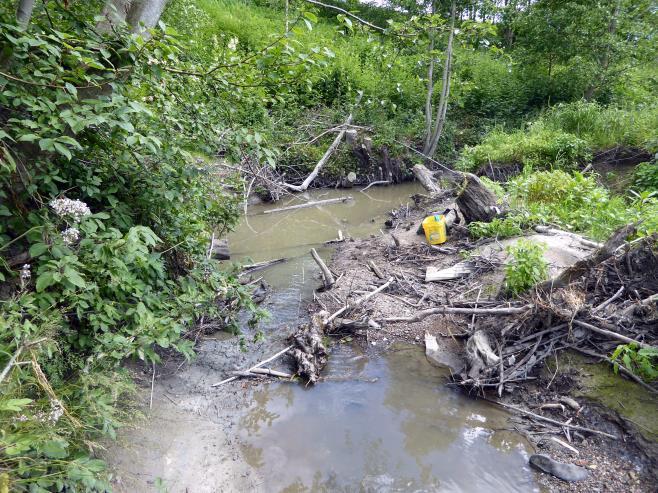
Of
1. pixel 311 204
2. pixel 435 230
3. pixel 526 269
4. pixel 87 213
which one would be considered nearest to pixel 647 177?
pixel 435 230

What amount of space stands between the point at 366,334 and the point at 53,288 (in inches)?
Answer: 130

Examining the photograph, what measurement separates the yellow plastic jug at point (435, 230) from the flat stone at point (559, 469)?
3.92 metres

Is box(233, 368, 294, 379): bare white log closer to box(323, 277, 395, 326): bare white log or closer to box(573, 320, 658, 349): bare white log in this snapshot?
box(323, 277, 395, 326): bare white log

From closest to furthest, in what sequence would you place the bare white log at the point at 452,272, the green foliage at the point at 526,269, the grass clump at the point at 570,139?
the green foliage at the point at 526,269, the bare white log at the point at 452,272, the grass clump at the point at 570,139

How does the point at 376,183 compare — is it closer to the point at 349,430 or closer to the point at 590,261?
the point at 590,261

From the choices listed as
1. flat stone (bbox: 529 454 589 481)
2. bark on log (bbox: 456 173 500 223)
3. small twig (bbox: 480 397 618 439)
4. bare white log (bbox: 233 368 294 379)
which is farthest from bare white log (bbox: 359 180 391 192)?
flat stone (bbox: 529 454 589 481)

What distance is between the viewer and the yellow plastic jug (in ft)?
22.7

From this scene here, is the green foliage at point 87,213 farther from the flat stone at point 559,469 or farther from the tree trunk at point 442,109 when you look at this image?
the tree trunk at point 442,109

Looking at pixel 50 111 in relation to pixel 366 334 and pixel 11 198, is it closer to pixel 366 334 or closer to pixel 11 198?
pixel 11 198

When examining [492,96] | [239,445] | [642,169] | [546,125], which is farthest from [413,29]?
[492,96]

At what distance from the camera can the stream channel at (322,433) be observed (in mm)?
3285

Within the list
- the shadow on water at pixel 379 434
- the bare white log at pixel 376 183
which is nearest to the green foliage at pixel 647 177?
the shadow on water at pixel 379 434

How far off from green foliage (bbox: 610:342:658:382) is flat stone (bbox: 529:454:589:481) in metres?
0.97

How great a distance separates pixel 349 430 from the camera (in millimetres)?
3824
